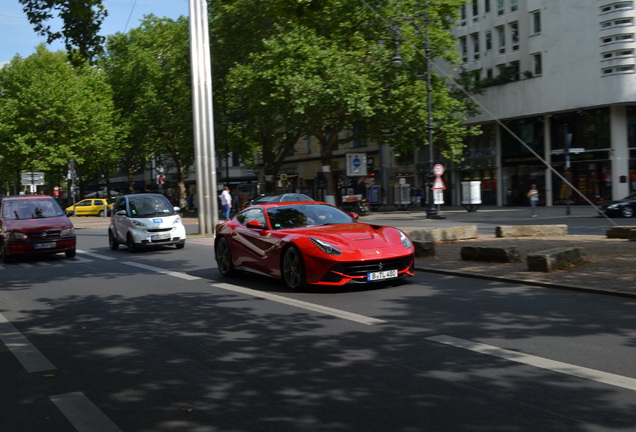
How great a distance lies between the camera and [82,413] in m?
4.87

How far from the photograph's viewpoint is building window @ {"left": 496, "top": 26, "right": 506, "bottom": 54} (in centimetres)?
4659

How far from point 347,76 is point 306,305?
28777 millimetres

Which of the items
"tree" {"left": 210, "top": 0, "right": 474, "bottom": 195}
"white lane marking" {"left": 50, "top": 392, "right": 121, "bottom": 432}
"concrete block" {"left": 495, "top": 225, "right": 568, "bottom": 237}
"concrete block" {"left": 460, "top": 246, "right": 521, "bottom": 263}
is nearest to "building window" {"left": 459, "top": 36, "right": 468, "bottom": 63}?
"tree" {"left": 210, "top": 0, "right": 474, "bottom": 195}

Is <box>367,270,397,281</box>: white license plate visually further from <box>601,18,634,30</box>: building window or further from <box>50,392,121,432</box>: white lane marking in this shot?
<box>601,18,634,30</box>: building window

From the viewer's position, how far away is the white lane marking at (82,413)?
14.9 feet

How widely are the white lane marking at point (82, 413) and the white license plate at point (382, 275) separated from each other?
17.7ft

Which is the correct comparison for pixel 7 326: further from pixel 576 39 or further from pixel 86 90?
pixel 86 90

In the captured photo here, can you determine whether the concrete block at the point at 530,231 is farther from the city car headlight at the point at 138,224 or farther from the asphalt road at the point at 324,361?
the city car headlight at the point at 138,224

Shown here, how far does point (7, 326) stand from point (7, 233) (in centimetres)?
1031

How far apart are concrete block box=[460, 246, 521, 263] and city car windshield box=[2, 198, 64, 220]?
37.2ft

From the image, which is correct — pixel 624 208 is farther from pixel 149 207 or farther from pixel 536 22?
pixel 149 207

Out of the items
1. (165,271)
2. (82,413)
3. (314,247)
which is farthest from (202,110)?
(82,413)

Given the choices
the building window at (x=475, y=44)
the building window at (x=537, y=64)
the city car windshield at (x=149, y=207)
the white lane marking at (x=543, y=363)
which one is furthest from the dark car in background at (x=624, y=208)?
the white lane marking at (x=543, y=363)

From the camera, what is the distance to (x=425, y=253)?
561 inches
